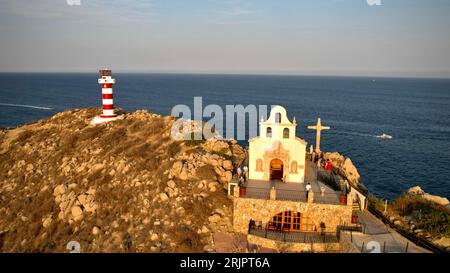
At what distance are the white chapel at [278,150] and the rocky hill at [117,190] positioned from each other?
2654 mm

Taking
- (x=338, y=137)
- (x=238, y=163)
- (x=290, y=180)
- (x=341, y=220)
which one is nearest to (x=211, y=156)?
(x=238, y=163)

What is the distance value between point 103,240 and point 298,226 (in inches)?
530

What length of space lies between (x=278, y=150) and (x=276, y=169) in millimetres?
2024

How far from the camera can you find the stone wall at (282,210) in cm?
2259

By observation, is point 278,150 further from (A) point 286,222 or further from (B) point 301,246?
(B) point 301,246

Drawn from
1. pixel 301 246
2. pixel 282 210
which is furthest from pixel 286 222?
pixel 301 246

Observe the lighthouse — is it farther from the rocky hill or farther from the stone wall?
the stone wall

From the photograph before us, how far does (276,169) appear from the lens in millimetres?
27406

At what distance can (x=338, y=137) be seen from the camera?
246 ft

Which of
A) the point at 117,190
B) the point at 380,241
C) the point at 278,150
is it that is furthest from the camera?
the point at 117,190

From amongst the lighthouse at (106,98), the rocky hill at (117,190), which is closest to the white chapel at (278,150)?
the rocky hill at (117,190)

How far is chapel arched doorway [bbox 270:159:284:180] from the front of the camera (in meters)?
27.2

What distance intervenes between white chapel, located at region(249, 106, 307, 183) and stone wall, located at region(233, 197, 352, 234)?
371cm

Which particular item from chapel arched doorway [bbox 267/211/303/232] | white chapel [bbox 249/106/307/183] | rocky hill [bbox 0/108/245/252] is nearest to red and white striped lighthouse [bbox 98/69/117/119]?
rocky hill [bbox 0/108/245/252]
